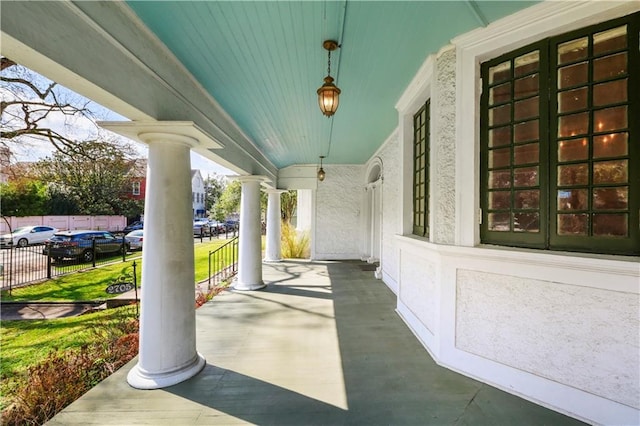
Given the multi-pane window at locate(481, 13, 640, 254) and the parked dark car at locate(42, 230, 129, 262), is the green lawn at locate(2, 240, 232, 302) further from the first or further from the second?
the multi-pane window at locate(481, 13, 640, 254)

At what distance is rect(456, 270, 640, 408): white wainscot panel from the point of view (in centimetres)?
214

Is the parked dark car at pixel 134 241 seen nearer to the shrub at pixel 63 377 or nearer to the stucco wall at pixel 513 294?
the shrub at pixel 63 377

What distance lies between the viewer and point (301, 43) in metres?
2.70

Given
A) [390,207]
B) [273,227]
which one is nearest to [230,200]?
[273,227]

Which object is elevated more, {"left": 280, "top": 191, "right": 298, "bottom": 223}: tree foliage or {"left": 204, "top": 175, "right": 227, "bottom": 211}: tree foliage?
{"left": 204, "top": 175, "right": 227, "bottom": 211}: tree foliage

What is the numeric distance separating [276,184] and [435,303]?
7.55 m

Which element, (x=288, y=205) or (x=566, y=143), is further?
(x=288, y=205)

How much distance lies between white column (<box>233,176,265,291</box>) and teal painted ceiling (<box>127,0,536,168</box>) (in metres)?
1.86

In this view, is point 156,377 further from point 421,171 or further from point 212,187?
point 212,187

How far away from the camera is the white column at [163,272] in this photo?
2779 mm

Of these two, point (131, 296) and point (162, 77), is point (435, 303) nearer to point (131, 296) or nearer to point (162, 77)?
point (162, 77)

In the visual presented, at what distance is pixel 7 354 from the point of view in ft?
13.5

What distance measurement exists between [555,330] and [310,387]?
7.03 ft

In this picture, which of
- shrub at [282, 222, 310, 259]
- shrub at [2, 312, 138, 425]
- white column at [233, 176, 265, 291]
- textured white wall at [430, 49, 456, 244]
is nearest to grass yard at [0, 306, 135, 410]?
shrub at [2, 312, 138, 425]
